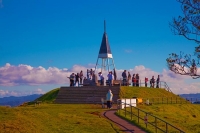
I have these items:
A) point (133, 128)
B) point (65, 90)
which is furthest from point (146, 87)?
point (133, 128)

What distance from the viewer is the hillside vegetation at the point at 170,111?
94.0 feet

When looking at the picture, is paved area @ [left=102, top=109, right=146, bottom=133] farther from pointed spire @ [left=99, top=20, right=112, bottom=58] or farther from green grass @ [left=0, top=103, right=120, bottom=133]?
pointed spire @ [left=99, top=20, right=112, bottom=58]

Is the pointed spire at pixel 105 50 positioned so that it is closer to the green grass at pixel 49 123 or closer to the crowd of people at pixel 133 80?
the crowd of people at pixel 133 80

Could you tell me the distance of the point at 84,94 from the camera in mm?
42875

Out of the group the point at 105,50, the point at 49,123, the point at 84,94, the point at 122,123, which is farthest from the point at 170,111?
the point at 105,50

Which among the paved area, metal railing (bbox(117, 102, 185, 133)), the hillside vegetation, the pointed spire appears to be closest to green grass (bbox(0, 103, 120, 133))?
the paved area

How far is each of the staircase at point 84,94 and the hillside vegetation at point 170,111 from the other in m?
A: 1.77

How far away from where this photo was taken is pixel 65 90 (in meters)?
45.4

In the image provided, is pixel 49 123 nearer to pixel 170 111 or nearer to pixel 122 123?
pixel 122 123

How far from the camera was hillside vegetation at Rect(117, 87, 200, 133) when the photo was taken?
28664 mm

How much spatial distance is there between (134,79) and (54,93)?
10727 millimetres

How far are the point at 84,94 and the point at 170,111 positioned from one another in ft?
34.0

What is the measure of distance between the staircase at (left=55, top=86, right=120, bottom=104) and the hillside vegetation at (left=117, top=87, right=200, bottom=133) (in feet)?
5.80

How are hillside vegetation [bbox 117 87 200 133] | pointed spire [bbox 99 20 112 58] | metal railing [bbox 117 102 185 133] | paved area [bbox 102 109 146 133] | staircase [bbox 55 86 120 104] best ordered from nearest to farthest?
paved area [bbox 102 109 146 133]
metal railing [bbox 117 102 185 133]
hillside vegetation [bbox 117 87 200 133]
staircase [bbox 55 86 120 104]
pointed spire [bbox 99 20 112 58]
